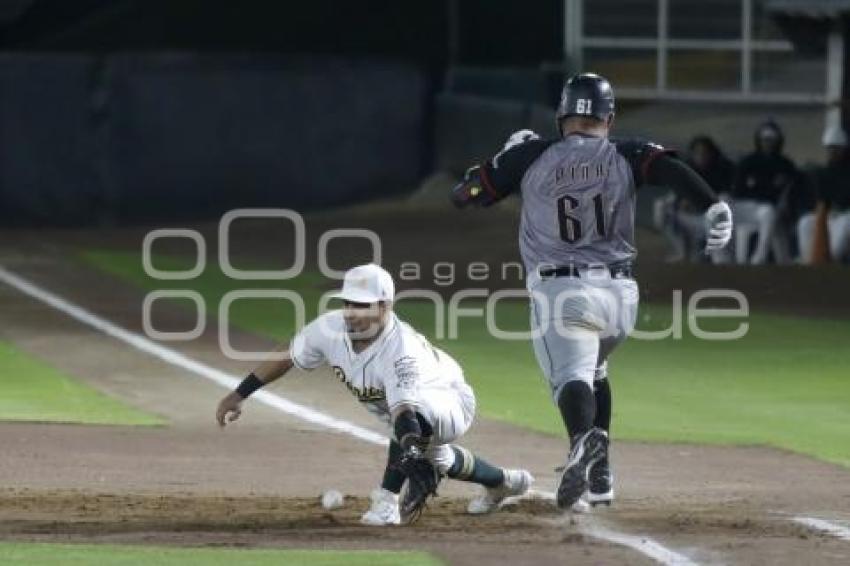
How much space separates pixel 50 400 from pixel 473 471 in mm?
5242

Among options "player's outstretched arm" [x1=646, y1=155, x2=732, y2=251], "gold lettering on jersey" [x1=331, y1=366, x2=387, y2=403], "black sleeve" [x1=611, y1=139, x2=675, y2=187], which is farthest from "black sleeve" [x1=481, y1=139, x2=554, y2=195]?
"gold lettering on jersey" [x1=331, y1=366, x2=387, y2=403]

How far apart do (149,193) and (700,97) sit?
6.57 meters

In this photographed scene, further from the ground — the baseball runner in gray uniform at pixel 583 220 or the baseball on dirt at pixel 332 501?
the baseball runner in gray uniform at pixel 583 220

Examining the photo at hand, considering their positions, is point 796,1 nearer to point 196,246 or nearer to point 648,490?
point 196,246

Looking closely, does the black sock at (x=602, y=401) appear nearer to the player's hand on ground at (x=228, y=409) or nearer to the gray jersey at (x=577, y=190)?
the gray jersey at (x=577, y=190)

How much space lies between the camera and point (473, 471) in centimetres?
980

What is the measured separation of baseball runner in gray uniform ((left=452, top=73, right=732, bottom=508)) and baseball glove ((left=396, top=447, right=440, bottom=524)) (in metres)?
0.68

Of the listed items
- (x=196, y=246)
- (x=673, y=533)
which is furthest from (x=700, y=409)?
(x=196, y=246)

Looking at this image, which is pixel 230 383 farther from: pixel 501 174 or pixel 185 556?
pixel 185 556

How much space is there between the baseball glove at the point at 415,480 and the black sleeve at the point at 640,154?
1.54 meters

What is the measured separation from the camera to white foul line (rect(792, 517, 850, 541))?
9.35 m

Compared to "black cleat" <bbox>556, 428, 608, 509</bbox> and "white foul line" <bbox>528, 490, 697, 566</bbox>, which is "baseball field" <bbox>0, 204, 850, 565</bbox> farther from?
"black cleat" <bbox>556, 428, 608, 509</bbox>

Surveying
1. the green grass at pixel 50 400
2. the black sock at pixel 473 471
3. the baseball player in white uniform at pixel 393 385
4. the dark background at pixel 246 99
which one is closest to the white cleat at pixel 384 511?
the baseball player in white uniform at pixel 393 385

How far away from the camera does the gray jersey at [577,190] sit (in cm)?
992
